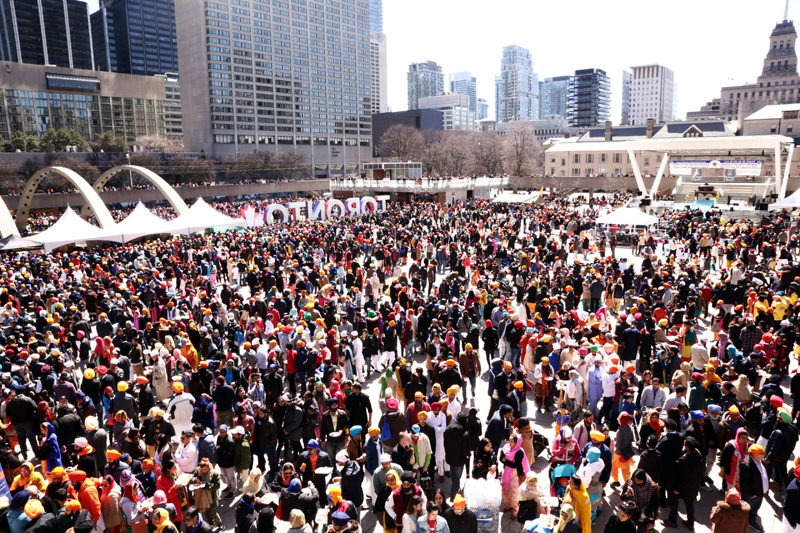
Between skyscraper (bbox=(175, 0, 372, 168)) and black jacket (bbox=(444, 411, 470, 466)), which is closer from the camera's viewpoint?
black jacket (bbox=(444, 411, 470, 466))

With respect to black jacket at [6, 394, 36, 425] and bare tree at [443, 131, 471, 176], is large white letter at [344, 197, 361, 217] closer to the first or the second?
black jacket at [6, 394, 36, 425]

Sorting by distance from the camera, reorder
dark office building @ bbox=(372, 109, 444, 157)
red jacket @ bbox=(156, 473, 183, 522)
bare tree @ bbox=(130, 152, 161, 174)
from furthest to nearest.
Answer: dark office building @ bbox=(372, 109, 444, 157)
bare tree @ bbox=(130, 152, 161, 174)
red jacket @ bbox=(156, 473, 183, 522)

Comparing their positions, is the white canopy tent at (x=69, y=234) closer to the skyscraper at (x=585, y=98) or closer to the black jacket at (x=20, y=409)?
the black jacket at (x=20, y=409)

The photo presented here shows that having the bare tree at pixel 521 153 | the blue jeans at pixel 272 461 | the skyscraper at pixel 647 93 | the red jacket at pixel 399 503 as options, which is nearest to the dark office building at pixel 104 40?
the bare tree at pixel 521 153

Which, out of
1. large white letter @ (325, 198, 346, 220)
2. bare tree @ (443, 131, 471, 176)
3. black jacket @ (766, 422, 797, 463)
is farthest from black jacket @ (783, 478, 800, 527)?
bare tree @ (443, 131, 471, 176)

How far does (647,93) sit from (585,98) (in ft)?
101

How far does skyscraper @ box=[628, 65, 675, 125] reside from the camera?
608 ft

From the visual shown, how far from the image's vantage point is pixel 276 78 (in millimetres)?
115562

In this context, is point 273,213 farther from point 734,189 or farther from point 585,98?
point 585,98

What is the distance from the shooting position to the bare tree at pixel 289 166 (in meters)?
74.7

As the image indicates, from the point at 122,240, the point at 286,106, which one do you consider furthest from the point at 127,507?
the point at 286,106

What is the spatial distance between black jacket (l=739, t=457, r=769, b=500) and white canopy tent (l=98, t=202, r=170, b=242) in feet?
83.3

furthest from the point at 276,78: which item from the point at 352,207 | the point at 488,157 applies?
the point at 352,207

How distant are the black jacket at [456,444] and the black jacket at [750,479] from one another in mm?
3121
